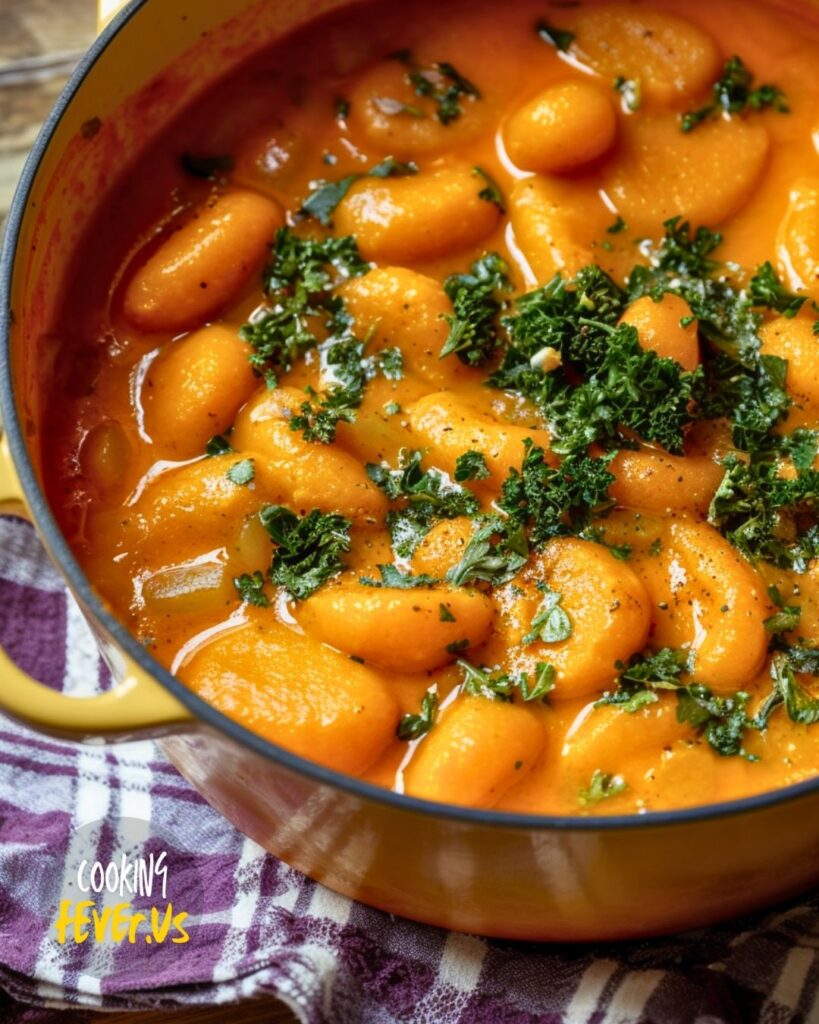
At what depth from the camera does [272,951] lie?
1.97 meters

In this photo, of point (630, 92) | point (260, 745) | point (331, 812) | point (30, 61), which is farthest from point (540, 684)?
point (30, 61)

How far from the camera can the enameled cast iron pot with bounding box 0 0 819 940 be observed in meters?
1.56

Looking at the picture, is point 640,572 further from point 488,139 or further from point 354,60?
point 354,60

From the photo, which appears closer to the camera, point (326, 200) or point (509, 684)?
point (509, 684)

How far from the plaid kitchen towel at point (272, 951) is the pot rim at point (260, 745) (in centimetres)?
48

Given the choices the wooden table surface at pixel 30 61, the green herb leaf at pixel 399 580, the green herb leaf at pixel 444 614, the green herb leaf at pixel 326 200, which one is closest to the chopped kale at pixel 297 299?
the green herb leaf at pixel 326 200

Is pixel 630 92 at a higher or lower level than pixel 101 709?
higher

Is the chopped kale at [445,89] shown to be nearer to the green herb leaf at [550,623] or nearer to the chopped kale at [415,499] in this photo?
the chopped kale at [415,499]

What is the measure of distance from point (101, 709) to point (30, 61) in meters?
1.83

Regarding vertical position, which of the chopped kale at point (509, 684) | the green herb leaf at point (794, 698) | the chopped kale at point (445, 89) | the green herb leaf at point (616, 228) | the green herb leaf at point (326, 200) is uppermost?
the chopped kale at point (445, 89)

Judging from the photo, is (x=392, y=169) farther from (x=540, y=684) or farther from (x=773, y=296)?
(x=540, y=684)

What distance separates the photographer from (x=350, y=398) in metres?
2.17

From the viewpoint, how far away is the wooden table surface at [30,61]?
2861 millimetres

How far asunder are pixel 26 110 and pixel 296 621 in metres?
1.49
